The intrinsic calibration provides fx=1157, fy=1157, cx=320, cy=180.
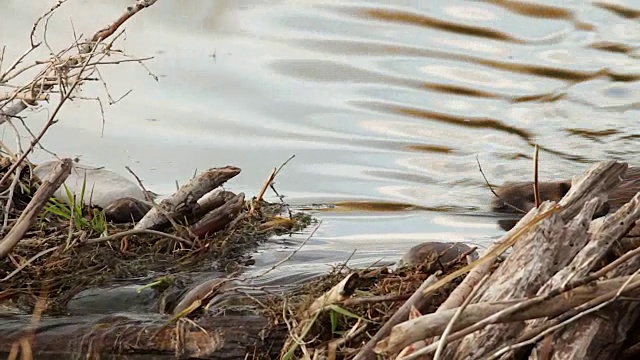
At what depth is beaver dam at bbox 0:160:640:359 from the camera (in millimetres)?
2926

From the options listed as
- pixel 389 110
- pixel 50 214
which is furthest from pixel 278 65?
pixel 50 214

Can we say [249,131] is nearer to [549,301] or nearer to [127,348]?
[127,348]

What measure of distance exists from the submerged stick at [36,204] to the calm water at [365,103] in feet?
4.51

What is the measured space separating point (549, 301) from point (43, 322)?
7.05 feet

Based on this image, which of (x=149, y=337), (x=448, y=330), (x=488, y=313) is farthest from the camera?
(x=149, y=337)

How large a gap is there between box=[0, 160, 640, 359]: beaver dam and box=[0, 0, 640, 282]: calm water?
0.62 metres

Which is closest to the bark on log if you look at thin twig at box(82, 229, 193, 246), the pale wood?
the pale wood

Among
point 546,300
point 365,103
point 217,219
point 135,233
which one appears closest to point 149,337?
point 135,233

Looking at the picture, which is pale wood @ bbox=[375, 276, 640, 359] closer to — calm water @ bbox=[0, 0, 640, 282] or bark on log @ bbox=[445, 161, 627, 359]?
bark on log @ bbox=[445, 161, 627, 359]

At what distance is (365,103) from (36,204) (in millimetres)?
6322

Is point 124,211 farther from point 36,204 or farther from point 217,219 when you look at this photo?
point 36,204

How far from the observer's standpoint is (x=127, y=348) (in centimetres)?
393

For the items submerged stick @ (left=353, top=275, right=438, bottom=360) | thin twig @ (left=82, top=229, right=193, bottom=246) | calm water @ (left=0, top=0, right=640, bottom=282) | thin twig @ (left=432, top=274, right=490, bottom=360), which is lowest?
calm water @ (left=0, top=0, right=640, bottom=282)

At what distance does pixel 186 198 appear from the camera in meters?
5.18
